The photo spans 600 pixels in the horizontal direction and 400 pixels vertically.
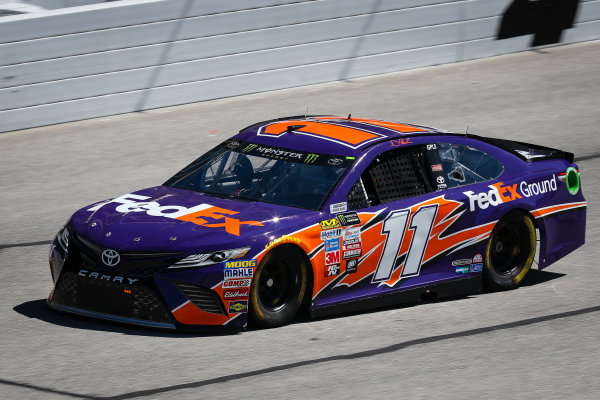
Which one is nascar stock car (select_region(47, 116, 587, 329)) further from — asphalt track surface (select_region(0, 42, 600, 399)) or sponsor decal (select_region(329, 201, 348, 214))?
asphalt track surface (select_region(0, 42, 600, 399))

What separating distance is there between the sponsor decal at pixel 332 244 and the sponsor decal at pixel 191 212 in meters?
0.52

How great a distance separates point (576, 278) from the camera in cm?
→ 938

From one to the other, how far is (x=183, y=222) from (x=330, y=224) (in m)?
1.02

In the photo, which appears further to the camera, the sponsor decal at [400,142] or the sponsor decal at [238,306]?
the sponsor decal at [400,142]

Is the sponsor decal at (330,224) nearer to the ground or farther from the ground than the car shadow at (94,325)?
farther from the ground

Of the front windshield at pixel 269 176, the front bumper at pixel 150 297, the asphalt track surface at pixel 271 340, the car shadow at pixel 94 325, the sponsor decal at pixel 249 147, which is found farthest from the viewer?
the sponsor decal at pixel 249 147

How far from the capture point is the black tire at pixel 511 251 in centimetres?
898

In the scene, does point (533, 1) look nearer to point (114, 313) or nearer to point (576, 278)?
point (576, 278)

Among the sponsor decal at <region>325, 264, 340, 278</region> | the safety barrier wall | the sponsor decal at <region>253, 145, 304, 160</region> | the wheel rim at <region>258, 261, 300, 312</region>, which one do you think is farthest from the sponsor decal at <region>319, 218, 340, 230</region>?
the safety barrier wall

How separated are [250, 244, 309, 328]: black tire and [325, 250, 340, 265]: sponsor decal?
0.17m

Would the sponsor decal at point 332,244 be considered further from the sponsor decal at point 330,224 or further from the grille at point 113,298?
the grille at point 113,298

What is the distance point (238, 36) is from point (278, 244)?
920 cm

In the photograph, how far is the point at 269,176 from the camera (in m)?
8.29

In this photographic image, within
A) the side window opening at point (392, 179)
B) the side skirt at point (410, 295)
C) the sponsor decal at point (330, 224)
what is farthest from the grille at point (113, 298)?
the side window opening at point (392, 179)
